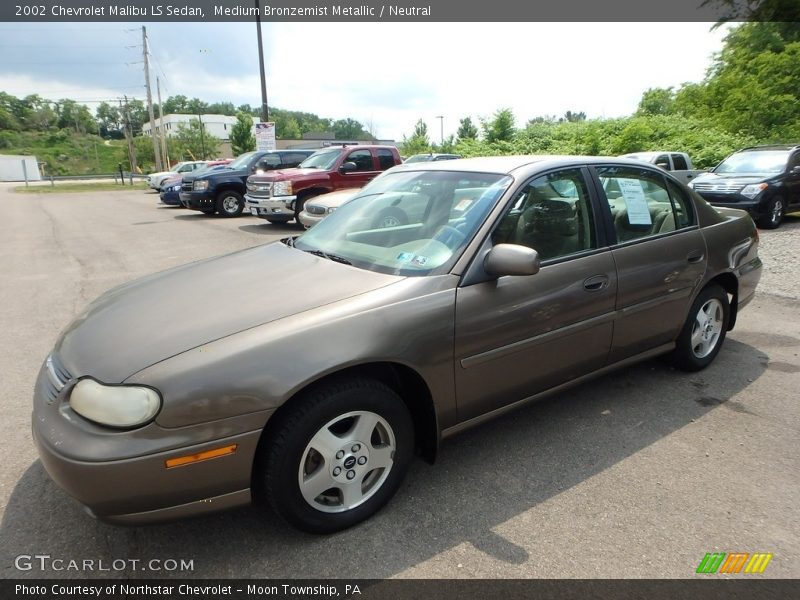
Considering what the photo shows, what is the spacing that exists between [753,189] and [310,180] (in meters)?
8.91

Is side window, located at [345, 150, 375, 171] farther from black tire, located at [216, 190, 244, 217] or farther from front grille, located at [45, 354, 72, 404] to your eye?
front grille, located at [45, 354, 72, 404]

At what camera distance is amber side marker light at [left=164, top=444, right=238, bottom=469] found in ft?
6.43

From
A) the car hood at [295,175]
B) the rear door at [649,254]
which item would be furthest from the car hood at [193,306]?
the car hood at [295,175]

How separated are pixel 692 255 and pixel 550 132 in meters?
27.1

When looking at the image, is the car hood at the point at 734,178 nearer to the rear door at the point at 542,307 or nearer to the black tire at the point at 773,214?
the black tire at the point at 773,214

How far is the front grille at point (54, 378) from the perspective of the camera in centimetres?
224

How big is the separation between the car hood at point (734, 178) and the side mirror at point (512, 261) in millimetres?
10164

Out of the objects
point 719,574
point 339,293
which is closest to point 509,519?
point 719,574

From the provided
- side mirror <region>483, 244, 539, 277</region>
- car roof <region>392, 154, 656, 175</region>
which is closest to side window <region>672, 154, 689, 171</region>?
car roof <region>392, 154, 656, 175</region>

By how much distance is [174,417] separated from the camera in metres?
1.96

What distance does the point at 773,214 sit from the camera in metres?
10.3

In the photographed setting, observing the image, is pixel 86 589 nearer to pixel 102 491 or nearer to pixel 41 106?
pixel 102 491

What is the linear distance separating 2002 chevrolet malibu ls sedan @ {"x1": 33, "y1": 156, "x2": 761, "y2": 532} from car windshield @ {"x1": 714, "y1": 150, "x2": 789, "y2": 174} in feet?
29.8

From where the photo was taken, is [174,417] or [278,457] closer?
[174,417]
